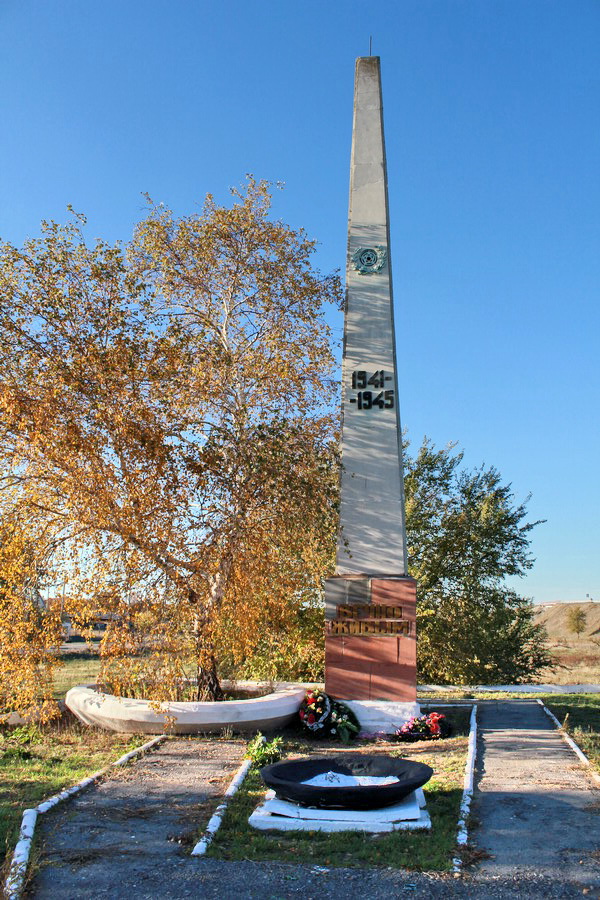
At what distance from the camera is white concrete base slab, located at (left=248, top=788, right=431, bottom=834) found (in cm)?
713

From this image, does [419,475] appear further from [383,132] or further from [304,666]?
[383,132]

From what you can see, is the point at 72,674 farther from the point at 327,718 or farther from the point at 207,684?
the point at 327,718

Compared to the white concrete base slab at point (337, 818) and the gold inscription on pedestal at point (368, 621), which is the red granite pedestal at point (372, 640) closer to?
the gold inscription on pedestal at point (368, 621)

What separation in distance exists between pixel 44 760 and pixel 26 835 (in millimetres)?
4176

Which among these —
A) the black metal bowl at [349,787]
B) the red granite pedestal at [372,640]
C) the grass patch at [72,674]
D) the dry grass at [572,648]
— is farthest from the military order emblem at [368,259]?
the dry grass at [572,648]

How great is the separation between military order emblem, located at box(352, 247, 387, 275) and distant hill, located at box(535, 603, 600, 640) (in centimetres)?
4434

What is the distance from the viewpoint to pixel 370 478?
13.6m

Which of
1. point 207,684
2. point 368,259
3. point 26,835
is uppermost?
point 368,259

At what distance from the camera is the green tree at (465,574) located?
22.1 metres

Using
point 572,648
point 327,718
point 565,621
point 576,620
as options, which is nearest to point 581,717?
point 327,718

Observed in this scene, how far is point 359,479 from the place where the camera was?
13.7 metres

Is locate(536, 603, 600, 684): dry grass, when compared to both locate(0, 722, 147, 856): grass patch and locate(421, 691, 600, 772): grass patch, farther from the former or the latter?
locate(0, 722, 147, 856): grass patch

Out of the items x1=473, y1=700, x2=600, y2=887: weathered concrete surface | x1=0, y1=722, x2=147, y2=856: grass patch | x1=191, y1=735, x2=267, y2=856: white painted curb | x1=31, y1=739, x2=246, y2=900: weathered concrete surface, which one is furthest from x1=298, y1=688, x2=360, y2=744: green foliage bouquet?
x1=191, y1=735, x2=267, y2=856: white painted curb

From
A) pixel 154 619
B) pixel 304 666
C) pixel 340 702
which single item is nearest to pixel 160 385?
pixel 154 619
